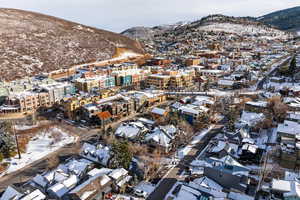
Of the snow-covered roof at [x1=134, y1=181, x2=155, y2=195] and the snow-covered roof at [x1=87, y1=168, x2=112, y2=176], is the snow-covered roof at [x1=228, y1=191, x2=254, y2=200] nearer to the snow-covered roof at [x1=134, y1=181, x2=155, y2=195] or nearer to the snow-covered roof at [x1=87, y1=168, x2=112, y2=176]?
the snow-covered roof at [x1=134, y1=181, x2=155, y2=195]

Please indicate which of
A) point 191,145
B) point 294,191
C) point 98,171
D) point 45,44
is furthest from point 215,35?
point 98,171

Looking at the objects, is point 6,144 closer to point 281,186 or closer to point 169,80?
point 281,186

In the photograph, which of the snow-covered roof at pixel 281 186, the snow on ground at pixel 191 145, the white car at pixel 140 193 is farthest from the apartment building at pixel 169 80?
the snow-covered roof at pixel 281 186

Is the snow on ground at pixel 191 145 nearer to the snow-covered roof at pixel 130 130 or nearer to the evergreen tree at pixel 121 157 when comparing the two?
the snow-covered roof at pixel 130 130

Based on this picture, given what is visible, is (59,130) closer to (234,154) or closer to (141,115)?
(141,115)

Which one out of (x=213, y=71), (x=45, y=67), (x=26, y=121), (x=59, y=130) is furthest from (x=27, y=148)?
(x=213, y=71)

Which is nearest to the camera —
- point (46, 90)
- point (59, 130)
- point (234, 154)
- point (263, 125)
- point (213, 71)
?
point (234, 154)
